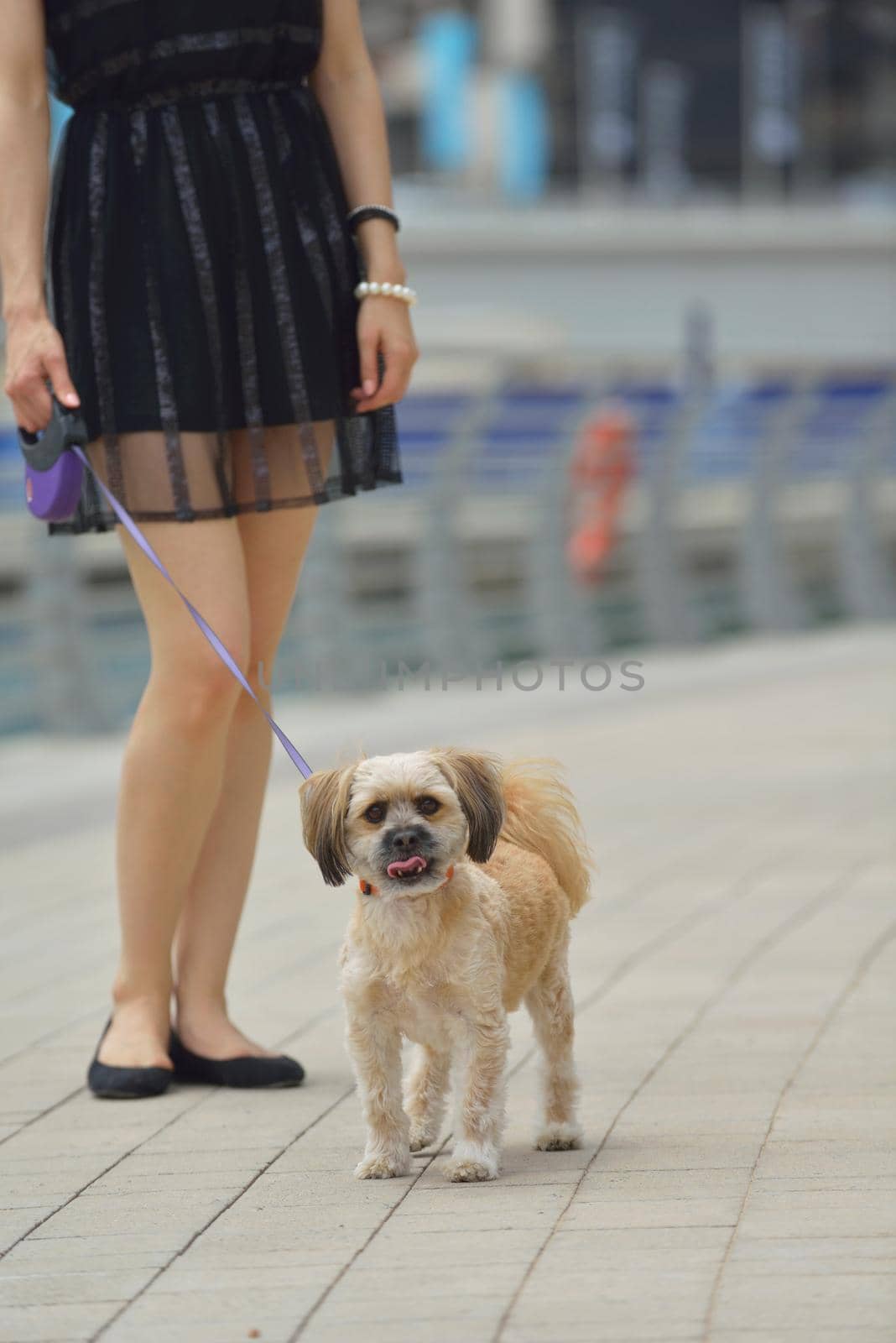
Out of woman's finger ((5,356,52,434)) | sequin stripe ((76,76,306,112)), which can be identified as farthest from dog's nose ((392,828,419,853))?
sequin stripe ((76,76,306,112))

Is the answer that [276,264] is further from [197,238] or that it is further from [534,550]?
[534,550]

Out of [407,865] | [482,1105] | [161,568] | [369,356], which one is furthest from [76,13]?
[482,1105]

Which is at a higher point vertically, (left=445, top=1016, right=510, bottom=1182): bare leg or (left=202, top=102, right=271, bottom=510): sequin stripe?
(left=202, top=102, right=271, bottom=510): sequin stripe

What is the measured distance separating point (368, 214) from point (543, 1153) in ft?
5.27

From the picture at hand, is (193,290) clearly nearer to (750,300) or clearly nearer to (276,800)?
(276,800)

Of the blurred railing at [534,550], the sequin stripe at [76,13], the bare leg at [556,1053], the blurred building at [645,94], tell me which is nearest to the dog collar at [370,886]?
the bare leg at [556,1053]

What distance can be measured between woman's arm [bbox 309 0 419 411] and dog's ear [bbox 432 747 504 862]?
3.10ft

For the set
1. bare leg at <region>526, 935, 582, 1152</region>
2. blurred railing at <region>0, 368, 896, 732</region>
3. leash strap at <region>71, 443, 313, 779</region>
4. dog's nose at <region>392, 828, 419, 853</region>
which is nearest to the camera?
dog's nose at <region>392, 828, 419, 853</region>

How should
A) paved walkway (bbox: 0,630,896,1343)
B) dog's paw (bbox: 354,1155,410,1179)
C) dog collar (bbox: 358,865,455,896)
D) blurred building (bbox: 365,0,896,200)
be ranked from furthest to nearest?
blurred building (bbox: 365,0,896,200) → dog's paw (bbox: 354,1155,410,1179) → dog collar (bbox: 358,865,455,896) → paved walkway (bbox: 0,630,896,1343)

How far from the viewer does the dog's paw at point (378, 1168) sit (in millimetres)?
3025

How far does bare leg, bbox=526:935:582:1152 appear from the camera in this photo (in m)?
3.14

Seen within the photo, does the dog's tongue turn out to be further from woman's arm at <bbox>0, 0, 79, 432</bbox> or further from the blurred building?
the blurred building

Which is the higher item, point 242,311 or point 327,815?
point 242,311

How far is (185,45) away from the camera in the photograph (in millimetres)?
3492
